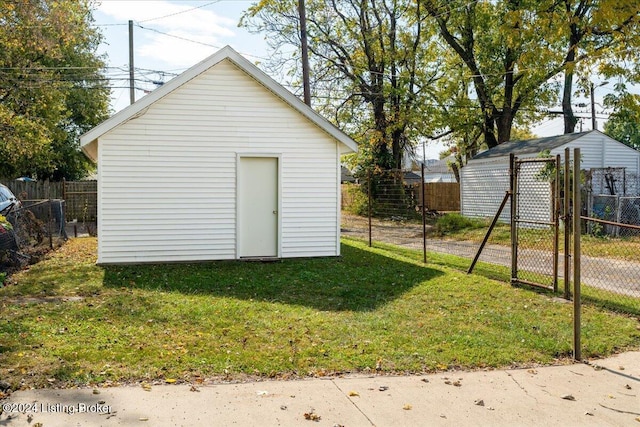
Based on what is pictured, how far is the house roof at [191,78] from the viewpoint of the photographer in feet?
33.8

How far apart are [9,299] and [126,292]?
1539 mm

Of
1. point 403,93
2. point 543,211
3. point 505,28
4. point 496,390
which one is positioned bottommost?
point 496,390

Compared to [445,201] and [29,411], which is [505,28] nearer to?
[29,411]

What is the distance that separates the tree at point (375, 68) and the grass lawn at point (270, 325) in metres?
18.0

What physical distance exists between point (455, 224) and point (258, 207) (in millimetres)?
10239

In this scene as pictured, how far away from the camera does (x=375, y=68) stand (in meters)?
27.5

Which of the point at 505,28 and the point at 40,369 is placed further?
the point at 505,28

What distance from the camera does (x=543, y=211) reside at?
1688 cm

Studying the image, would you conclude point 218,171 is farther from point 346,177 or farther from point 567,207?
point 346,177

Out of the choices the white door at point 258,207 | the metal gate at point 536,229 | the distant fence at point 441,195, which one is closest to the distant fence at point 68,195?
the distant fence at point 441,195

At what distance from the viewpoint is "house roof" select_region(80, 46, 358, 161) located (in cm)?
1030

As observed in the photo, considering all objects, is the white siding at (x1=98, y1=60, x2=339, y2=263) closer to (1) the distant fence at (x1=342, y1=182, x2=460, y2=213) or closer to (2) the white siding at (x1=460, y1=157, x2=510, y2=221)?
(2) the white siding at (x1=460, y1=157, x2=510, y2=221)

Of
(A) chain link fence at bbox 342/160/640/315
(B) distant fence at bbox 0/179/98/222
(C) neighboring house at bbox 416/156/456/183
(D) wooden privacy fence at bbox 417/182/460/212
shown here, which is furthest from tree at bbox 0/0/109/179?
(C) neighboring house at bbox 416/156/456/183

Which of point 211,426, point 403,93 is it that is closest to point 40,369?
point 211,426
